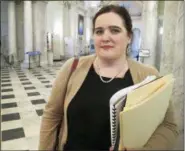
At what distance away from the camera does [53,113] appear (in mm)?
1428

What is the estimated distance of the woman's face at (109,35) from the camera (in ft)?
4.10

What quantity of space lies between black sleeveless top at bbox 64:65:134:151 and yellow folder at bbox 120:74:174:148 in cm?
49

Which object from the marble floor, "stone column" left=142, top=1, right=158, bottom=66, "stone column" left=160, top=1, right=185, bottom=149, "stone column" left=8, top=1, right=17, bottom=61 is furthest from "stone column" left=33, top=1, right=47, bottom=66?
"stone column" left=160, top=1, right=185, bottom=149

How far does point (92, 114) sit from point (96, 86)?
0.16 m

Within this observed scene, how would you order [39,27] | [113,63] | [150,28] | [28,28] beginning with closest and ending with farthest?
[113,63] → [150,28] → [28,28] → [39,27]

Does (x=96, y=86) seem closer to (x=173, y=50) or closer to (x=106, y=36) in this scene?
(x=106, y=36)

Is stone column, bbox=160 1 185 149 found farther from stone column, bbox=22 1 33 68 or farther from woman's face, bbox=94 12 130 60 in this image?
stone column, bbox=22 1 33 68

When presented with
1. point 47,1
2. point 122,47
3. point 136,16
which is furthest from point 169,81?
point 136,16

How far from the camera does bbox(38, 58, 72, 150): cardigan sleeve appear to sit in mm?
1388

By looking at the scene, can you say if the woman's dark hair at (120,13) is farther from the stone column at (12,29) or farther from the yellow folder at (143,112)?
the stone column at (12,29)

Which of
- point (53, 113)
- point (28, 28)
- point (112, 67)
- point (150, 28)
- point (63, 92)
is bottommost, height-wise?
point (53, 113)

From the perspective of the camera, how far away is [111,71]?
1.37m

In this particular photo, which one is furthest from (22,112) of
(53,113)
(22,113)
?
(53,113)

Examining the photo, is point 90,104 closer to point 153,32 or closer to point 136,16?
point 153,32
